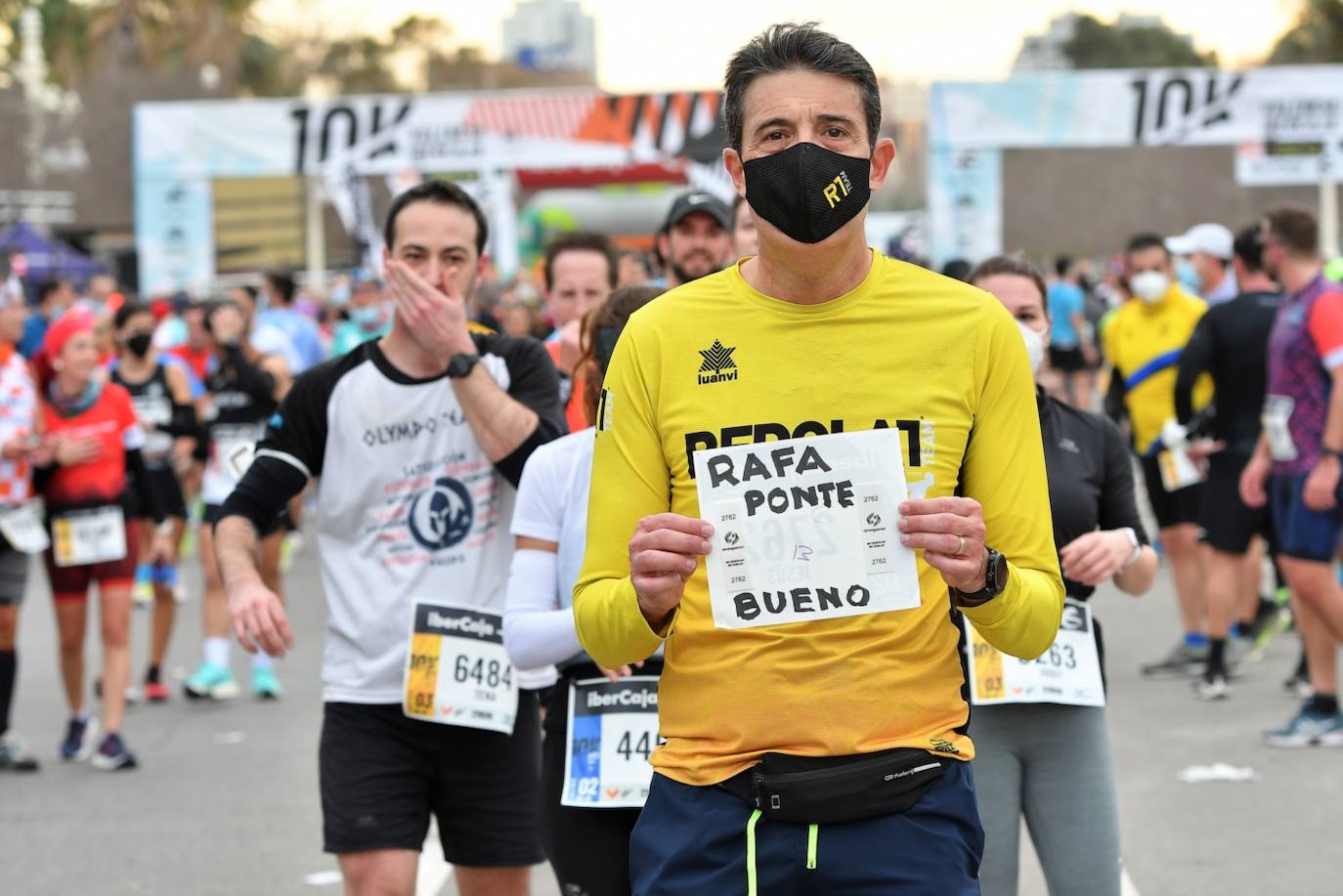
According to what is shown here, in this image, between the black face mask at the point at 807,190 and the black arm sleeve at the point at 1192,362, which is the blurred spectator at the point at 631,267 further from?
the black face mask at the point at 807,190

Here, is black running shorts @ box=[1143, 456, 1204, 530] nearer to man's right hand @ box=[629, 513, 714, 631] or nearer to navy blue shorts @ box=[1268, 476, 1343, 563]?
navy blue shorts @ box=[1268, 476, 1343, 563]

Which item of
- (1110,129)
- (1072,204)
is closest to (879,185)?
(1110,129)

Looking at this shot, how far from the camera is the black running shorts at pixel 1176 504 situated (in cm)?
1038

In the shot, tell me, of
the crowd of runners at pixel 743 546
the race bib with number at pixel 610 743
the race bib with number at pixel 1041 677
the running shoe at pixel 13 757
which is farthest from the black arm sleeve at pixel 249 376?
the race bib with number at pixel 1041 677

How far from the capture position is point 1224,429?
9.81 m

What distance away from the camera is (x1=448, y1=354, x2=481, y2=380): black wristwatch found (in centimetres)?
424

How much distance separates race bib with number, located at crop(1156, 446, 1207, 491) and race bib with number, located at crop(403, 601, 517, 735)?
20.6 ft

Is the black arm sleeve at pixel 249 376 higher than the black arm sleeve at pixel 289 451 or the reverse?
higher

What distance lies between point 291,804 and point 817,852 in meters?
5.48

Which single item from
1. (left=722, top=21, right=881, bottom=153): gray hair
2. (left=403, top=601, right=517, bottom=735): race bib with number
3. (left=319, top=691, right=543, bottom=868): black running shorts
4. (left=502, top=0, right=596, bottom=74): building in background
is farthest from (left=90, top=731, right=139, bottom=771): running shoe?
(left=502, top=0, right=596, bottom=74): building in background

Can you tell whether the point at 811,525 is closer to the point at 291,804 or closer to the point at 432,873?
the point at 432,873

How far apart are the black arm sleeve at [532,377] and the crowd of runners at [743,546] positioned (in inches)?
0.4

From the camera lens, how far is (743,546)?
272 cm

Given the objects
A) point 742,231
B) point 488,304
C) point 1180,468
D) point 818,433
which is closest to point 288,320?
point 488,304
